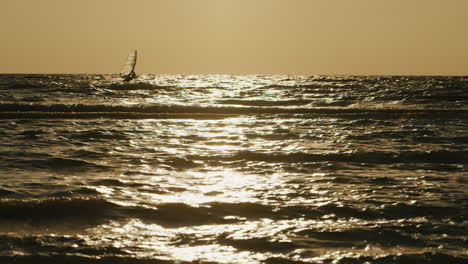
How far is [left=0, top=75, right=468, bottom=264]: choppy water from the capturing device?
722 centimetres

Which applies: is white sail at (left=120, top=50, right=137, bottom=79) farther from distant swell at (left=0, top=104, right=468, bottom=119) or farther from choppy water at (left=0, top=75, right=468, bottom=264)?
choppy water at (left=0, top=75, right=468, bottom=264)

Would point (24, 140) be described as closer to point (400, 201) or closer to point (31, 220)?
point (31, 220)

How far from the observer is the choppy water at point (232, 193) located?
7223 mm

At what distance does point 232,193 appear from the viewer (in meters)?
10.3

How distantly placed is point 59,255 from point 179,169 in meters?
6.03

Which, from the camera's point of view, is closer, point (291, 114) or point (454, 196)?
point (454, 196)

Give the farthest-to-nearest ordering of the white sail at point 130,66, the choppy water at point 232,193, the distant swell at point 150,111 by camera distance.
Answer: the white sail at point 130,66, the distant swell at point 150,111, the choppy water at point 232,193

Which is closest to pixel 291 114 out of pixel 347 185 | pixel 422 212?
pixel 347 185

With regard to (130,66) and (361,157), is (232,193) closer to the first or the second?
(361,157)

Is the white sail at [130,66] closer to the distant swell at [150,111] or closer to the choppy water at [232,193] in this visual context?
the distant swell at [150,111]

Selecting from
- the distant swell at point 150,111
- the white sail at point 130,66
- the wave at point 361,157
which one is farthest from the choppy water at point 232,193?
the white sail at point 130,66

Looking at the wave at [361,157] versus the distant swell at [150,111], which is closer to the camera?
the wave at [361,157]

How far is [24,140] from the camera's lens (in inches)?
661

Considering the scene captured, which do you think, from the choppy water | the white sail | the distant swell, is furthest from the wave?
the white sail
